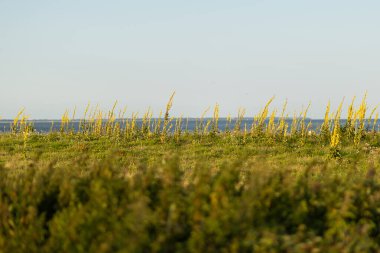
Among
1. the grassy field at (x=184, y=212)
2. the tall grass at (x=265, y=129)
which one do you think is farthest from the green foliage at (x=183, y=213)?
the tall grass at (x=265, y=129)

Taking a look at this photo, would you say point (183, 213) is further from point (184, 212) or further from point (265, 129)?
point (265, 129)

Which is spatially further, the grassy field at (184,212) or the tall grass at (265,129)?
the tall grass at (265,129)

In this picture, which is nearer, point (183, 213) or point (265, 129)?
point (183, 213)

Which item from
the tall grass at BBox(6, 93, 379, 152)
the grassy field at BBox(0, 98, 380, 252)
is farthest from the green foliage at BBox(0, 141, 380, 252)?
the tall grass at BBox(6, 93, 379, 152)

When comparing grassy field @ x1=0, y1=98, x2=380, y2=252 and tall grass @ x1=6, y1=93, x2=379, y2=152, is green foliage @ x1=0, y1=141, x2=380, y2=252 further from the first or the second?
tall grass @ x1=6, y1=93, x2=379, y2=152

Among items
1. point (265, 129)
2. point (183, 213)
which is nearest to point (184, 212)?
point (183, 213)

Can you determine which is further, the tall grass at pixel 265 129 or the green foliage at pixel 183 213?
the tall grass at pixel 265 129

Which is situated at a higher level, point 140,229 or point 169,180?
point 169,180

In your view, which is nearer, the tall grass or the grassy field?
the grassy field

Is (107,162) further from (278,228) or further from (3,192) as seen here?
(278,228)

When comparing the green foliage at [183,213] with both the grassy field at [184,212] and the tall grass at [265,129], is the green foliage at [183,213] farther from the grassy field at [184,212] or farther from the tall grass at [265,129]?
the tall grass at [265,129]

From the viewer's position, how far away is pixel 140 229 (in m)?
3.81

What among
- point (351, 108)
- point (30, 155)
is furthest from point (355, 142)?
point (30, 155)

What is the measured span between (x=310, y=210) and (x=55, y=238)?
2361 mm
